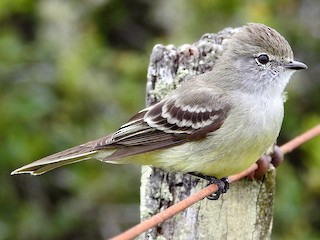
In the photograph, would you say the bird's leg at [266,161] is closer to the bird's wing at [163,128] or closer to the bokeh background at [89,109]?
the bird's wing at [163,128]

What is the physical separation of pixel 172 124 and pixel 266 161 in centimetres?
50

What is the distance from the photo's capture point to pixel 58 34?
5973 mm

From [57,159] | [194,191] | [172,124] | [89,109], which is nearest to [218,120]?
[172,124]

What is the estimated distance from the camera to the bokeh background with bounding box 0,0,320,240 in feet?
17.7

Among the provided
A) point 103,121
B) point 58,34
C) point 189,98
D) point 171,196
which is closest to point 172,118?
point 189,98

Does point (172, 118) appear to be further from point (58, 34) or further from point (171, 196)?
point (58, 34)

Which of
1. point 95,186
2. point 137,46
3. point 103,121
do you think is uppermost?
point 137,46

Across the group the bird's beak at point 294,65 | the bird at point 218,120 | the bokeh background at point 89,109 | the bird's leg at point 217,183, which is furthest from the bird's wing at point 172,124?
the bokeh background at point 89,109

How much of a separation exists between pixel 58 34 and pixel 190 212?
271 centimetres

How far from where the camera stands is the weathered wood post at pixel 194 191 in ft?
11.7

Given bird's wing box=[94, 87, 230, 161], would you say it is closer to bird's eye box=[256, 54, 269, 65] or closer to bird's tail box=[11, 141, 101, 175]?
bird's tail box=[11, 141, 101, 175]

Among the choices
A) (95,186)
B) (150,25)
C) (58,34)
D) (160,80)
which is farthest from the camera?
(150,25)

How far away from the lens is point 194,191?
12.1 feet

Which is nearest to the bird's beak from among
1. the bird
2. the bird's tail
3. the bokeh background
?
the bird
